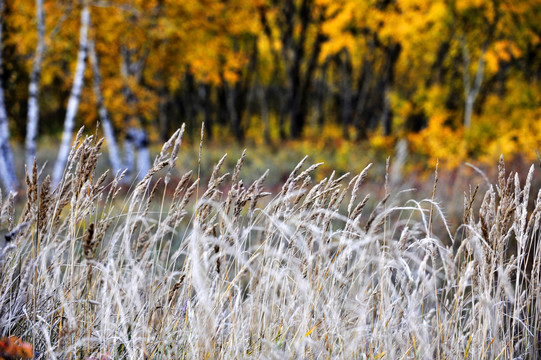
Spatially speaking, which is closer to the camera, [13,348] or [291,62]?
[13,348]

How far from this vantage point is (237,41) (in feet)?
70.9

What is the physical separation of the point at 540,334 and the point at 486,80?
17.6 m

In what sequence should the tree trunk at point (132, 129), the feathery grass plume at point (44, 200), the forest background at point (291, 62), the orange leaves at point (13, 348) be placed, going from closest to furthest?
the orange leaves at point (13, 348) → the feathery grass plume at point (44, 200) → the forest background at point (291, 62) → the tree trunk at point (132, 129)

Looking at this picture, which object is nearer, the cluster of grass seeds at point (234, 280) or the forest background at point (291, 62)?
the cluster of grass seeds at point (234, 280)

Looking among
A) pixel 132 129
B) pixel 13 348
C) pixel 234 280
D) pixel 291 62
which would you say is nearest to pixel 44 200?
pixel 13 348

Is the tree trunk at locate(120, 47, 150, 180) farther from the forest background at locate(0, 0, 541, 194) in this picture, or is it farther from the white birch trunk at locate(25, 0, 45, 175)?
the white birch trunk at locate(25, 0, 45, 175)

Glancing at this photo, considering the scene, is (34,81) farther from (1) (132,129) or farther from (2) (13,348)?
(2) (13,348)

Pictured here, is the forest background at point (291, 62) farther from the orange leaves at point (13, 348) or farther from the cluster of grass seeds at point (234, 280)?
the orange leaves at point (13, 348)

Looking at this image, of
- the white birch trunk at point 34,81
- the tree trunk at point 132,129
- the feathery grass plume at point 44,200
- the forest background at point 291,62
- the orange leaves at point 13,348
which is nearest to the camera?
the orange leaves at point 13,348

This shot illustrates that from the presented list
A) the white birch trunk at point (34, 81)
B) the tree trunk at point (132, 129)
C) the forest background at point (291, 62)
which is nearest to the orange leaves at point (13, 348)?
the forest background at point (291, 62)

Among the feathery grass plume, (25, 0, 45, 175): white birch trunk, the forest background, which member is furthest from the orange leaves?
(25, 0, 45, 175): white birch trunk

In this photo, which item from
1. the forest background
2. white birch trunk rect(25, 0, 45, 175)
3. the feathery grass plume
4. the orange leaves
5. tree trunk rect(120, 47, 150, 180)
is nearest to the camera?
the orange leaves

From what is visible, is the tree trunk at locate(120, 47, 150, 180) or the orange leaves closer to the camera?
the orange leaves

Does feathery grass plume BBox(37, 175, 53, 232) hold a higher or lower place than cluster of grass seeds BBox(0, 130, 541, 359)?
higher
